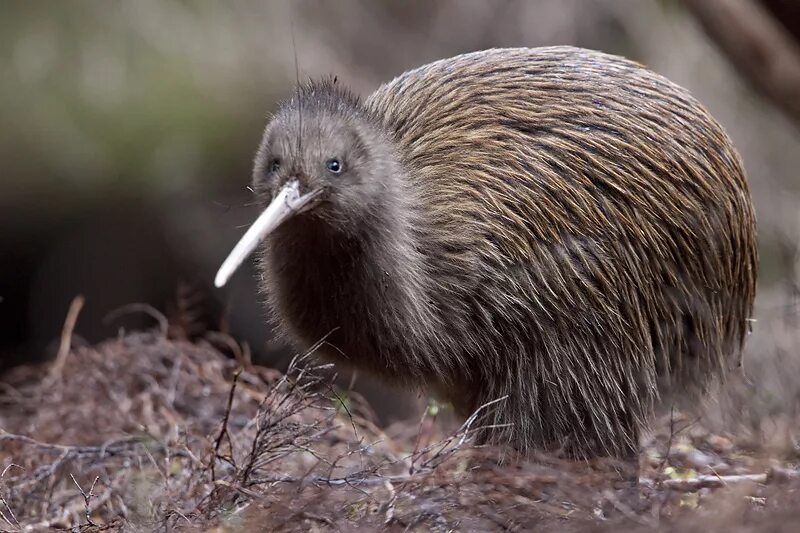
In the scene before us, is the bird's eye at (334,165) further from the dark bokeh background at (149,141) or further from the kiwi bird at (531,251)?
the dark bokeh background at (149,141)

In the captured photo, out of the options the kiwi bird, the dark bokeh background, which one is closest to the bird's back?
the kiwi bird

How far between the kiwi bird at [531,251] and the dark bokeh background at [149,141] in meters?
3.52

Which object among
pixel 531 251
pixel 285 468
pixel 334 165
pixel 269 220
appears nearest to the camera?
pixel 269 220

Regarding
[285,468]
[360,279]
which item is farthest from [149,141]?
[360,279]

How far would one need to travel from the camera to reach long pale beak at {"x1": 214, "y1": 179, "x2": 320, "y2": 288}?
352 cm

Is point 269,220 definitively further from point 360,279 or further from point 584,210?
point 584,210

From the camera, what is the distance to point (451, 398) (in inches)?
179

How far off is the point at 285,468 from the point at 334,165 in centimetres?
157

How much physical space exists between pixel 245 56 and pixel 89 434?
4833mm

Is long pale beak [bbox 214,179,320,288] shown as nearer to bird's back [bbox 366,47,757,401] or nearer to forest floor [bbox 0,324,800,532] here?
forest floor [bbox 0,324,800,532]

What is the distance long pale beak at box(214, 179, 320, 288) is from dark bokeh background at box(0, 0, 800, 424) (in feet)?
12.9

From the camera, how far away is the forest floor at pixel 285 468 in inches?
135

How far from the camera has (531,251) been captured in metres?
4.15

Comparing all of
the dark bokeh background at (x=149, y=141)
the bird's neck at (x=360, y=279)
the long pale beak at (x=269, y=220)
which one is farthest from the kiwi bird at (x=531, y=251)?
the dark bokeh background at (x=149, y=141)
